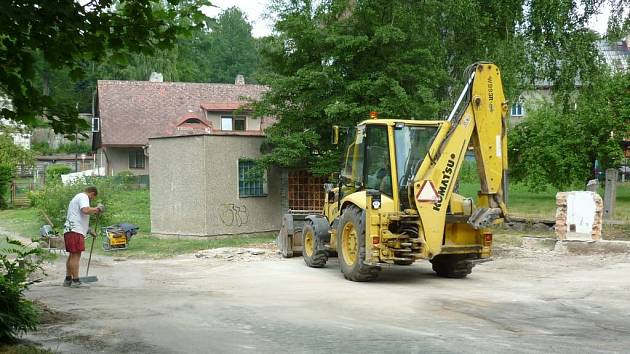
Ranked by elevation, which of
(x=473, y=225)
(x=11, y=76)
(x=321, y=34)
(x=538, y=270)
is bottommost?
(x=538, y=270)

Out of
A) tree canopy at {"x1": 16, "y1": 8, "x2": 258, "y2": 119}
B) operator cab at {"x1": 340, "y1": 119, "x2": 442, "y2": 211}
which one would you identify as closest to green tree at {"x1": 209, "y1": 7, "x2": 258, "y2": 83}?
tree canopy at {"x1": 16, "y1": 8, "x2": 258, "y2": 119}

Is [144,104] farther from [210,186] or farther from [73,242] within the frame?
[73,242]

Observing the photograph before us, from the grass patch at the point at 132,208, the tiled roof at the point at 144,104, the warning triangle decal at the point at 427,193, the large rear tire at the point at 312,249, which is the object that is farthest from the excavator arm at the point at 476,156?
the tiled roof at the point at 144,104

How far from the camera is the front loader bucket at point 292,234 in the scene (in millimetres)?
16906

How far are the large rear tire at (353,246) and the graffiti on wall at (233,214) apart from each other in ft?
28.1

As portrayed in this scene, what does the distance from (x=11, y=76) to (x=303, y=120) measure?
15.0 m

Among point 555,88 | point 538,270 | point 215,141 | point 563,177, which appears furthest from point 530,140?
point 538,270

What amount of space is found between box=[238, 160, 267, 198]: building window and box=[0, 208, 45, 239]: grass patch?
6.50 m

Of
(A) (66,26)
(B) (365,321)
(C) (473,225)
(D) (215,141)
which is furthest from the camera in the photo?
(D) (215,141)

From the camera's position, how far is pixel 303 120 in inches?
858

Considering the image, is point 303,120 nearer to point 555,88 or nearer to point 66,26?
point 555,88

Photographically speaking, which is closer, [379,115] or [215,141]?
[379,115]

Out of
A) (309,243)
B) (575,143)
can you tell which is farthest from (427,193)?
(575,143)

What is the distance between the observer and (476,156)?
12.7m
